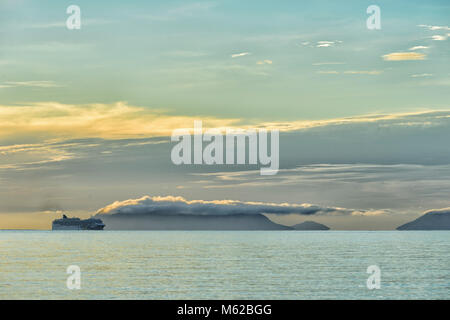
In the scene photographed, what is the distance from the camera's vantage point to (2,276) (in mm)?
79062

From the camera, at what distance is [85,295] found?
61.5 meters

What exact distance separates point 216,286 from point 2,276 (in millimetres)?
30460

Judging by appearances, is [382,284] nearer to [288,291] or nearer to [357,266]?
[288,291]

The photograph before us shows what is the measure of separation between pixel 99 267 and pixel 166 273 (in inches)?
688

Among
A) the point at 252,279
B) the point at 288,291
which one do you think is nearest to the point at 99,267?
the point at 252,279
